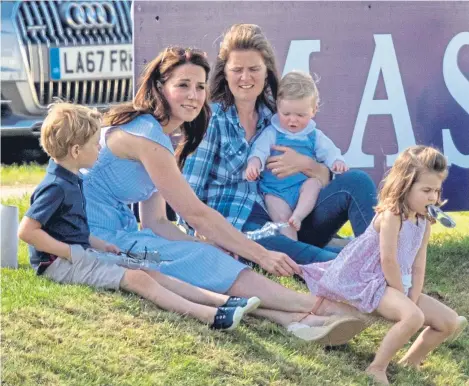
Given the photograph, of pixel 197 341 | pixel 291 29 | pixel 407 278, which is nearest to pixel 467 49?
pixel 291 29

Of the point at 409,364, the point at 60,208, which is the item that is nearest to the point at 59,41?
the point at 60,208

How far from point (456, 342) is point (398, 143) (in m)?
1.80

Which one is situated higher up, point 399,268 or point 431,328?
point 399,268

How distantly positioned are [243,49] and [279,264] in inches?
52.5

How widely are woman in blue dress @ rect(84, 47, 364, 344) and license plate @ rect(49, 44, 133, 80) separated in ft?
15.0

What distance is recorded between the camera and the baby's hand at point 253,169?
243 inches

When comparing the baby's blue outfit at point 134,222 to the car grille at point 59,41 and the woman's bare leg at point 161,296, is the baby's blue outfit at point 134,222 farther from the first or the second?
the car grille at point 59,41

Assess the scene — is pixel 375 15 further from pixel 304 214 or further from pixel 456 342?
pixel 456 342

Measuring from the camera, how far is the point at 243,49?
626 cm

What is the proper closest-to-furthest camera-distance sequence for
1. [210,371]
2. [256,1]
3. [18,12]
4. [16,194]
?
[210,371] → [256,1] → [16,194] → [18,12]

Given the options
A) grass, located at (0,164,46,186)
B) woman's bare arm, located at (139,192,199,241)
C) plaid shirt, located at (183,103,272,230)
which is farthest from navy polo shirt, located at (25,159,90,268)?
grass, located at (0,164,46,186)

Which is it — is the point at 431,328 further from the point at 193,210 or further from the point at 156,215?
the point at 156,215

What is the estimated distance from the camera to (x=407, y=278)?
210 inches

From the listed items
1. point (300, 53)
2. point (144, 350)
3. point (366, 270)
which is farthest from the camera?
point (300, 53)
